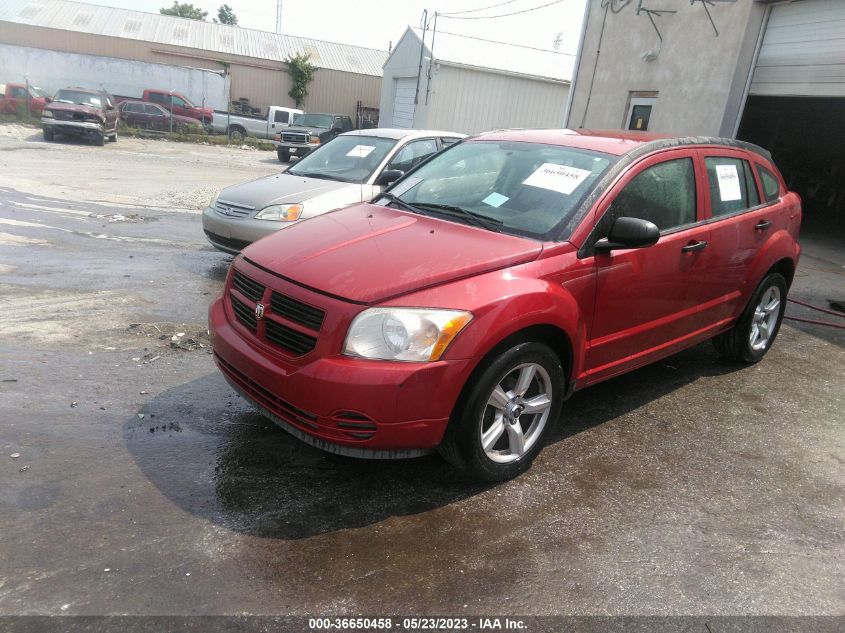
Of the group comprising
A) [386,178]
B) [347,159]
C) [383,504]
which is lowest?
[383,504]

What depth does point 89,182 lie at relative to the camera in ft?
42.1

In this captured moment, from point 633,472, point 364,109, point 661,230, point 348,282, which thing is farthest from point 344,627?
point 364,109

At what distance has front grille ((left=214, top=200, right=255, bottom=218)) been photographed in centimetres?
679

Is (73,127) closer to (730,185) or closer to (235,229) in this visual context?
(235,229)

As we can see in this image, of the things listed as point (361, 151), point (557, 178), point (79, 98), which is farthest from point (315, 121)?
point (557, 178)

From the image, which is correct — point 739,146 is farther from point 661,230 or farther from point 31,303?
point 31,303

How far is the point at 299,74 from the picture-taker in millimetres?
41562

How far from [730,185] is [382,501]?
347cm

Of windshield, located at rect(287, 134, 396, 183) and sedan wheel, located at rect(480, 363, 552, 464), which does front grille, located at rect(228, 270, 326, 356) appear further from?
windshield, located at rect(287, 134, 396, 183)

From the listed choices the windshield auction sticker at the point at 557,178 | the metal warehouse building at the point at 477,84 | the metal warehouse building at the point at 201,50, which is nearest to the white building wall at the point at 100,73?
the metal warehouse building at the point at 201,50

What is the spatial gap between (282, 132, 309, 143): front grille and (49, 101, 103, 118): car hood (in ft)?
19.7

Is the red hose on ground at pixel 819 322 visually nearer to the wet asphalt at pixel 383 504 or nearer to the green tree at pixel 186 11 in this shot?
the wet asphalt at pixel 383 504

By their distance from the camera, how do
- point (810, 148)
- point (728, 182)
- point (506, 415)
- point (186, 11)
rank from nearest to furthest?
point (506, 415)
point (728, 182)
point (810, 148)
point (186, 11)

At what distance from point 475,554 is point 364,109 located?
Result: 137 feet
